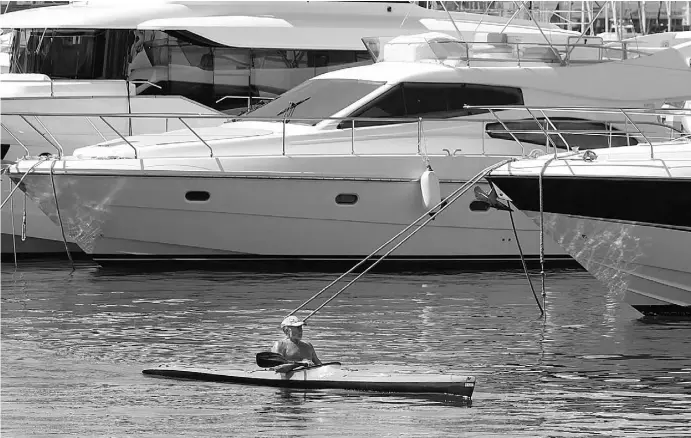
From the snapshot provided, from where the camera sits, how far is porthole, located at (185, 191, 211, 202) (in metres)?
18.9

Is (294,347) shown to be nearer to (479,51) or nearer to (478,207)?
(478,207)

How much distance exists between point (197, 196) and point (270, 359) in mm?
6591

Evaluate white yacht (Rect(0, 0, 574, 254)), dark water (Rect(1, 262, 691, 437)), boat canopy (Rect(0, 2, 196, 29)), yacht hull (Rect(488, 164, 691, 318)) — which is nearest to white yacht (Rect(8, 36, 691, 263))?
dark water (Rect(1, 262, 691, 437))

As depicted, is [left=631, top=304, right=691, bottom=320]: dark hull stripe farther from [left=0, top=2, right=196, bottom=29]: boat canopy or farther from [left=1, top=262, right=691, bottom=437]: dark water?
[left=0, top=2, right=196, bottom=29]: boat canopy

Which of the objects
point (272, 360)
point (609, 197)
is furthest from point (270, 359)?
point (609, 197)

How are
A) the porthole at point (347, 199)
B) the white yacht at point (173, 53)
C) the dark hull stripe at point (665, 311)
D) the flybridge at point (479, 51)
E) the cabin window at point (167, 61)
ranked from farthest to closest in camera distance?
the cabin window at point (167, 61) < the white yacht at point (173, 53) < the flybridge at point (479, 51) < the porthole at point (347, 199) < the dark hull stripe at point (665, 311)

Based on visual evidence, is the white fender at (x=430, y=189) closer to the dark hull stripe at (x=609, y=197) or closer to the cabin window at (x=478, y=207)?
the cabin window at (x=478, y=207)

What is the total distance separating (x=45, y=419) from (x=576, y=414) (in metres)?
4.04

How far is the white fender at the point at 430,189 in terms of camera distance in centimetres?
1873

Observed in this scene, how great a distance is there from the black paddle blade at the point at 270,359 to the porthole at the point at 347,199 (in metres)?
6.58

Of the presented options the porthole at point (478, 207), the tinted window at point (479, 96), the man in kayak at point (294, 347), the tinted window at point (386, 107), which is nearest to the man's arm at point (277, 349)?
the man in kayak at point (294, 347)

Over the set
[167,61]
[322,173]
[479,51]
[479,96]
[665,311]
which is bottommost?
[665,311]

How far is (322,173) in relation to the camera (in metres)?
18.8

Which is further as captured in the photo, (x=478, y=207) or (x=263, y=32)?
(x=263, y=32)
